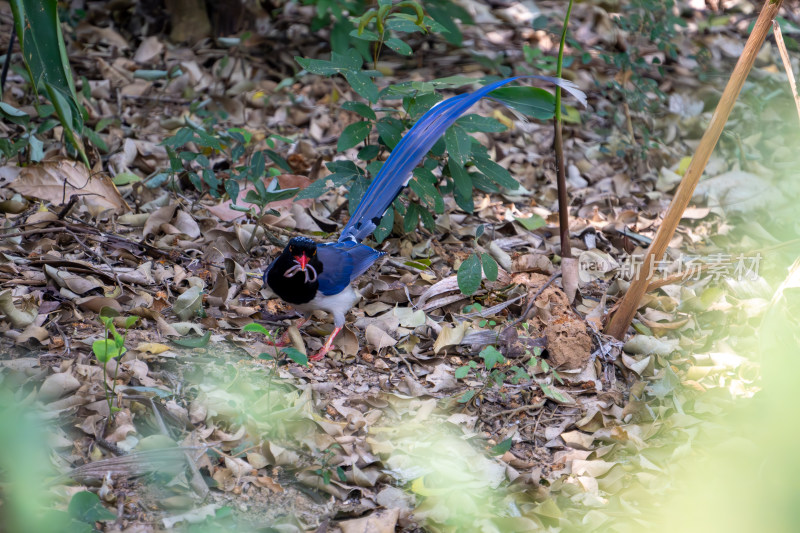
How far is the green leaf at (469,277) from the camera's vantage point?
3525 mm

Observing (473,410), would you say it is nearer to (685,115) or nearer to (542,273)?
(542,273)

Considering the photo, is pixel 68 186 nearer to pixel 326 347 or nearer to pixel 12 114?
pixel 12 114

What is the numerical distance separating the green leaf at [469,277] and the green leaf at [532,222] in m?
1.03

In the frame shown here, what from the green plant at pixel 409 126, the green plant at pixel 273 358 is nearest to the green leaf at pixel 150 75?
the green plant at pixel 409 126

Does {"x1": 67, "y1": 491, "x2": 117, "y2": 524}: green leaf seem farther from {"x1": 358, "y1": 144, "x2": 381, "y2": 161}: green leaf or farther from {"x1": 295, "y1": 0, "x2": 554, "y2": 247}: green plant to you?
{"x1": 358, "y1": 144, "x2": 381, "y2": 161}: green leaf

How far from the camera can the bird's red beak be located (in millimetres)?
3366

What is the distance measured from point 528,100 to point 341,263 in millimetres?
1163

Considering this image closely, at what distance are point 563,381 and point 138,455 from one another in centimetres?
188

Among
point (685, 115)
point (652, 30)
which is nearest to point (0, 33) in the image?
point (652, 30)

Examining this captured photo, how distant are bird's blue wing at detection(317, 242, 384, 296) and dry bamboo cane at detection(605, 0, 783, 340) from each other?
4.11 feet

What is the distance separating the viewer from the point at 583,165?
5.35 metres

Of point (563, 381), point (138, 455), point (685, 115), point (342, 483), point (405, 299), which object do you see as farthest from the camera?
point (685, 115)

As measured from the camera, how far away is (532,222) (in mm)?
4504

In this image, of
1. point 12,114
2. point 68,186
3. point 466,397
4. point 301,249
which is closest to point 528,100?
point 301,249
